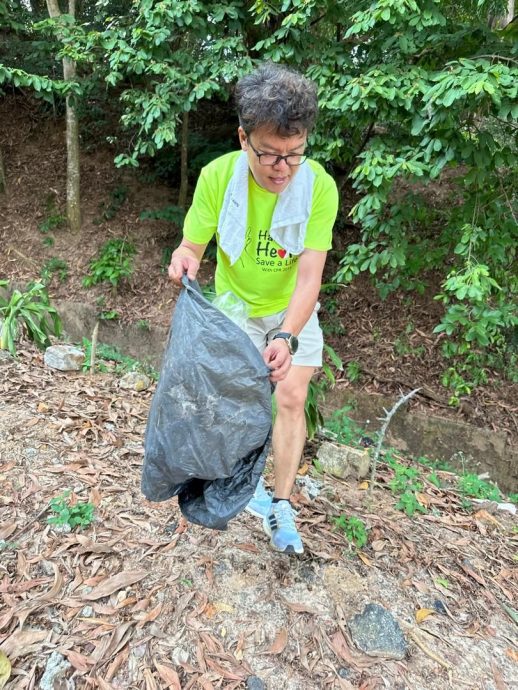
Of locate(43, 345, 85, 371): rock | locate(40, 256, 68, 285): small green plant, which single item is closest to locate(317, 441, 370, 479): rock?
locate(43, 345, 85, 371): rock

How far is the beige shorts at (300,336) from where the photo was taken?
210 cm

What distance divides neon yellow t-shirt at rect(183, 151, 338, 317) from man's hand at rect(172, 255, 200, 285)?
157 mm

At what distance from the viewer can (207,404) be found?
1.60 metres

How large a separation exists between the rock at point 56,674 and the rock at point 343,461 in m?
1.84

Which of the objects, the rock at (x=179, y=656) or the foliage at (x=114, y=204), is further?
the foliage at (x=114, y=204)

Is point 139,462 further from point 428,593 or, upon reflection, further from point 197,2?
point 197,2

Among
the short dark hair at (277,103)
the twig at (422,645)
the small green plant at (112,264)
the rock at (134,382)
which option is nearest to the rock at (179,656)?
the twig at (422,645)

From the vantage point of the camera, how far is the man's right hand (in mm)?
1806

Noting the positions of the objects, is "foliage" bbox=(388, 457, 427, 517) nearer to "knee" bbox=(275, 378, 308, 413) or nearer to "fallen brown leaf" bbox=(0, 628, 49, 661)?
"knee" bbox=(275, 378, 308, 413)

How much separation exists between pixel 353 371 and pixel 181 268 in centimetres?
338

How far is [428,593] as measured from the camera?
2176 millimetres

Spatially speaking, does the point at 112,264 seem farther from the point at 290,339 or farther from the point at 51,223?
the point at 290,339

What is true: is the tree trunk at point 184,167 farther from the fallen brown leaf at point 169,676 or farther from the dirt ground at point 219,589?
the fallen brown leaf at point 169,676

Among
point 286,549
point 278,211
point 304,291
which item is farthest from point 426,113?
point 286,549
